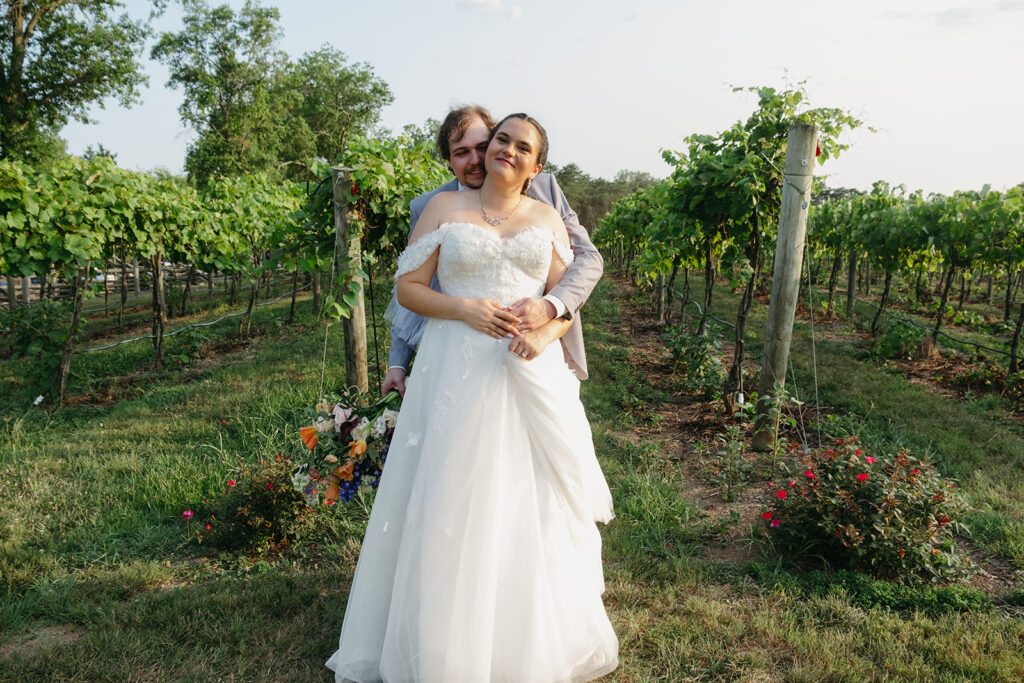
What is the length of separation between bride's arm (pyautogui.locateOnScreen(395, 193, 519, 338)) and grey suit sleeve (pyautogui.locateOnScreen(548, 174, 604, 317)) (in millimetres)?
239

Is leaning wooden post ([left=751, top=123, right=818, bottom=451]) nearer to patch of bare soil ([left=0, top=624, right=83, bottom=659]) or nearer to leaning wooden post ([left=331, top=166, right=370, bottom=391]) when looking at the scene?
leaning wooden post ([left=331, top=166, right=370, bottom=391])

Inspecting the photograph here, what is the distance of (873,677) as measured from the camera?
85.7 inches

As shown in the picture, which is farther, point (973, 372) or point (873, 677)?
point (973, 372)

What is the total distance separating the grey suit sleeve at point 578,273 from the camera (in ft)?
7.10

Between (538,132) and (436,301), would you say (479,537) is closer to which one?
(436,301)

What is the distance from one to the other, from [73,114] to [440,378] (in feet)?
77.4

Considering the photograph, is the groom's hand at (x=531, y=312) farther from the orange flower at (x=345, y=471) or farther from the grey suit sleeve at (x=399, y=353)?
the orange flower at (x=345, y=471)

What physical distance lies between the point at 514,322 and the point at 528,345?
9 centimetres

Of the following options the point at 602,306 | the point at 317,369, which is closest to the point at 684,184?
the point at 317,369

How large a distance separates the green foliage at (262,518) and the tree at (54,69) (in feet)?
65.7

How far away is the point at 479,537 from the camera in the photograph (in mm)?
1959

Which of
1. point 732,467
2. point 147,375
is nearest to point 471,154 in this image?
point 732,467

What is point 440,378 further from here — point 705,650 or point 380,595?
point 705,650

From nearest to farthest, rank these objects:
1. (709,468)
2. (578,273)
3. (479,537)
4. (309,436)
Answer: (479,537) → (578,273) → (309,436) → (709,468)
